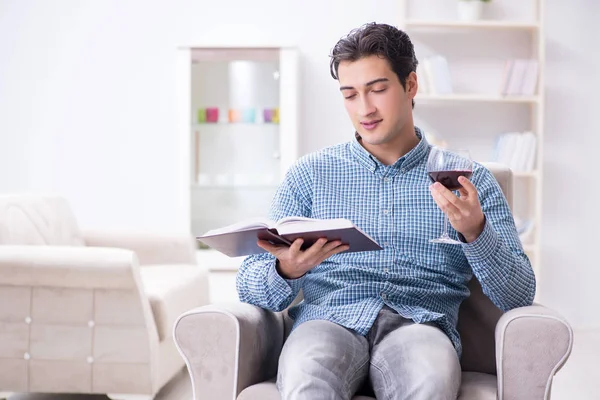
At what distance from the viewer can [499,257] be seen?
5.50ft

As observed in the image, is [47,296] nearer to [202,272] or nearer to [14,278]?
[14,278]

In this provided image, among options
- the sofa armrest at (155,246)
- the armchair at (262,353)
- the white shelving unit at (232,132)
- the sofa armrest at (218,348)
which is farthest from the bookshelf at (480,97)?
the sofa armrest at (218,348)

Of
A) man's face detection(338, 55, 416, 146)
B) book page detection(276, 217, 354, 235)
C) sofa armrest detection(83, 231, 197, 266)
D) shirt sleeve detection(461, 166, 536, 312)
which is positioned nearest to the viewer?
book page detection(276, 217, 354, 235)

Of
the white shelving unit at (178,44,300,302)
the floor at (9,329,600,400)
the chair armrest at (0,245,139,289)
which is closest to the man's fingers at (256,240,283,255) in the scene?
the chair armrest at (0,245,139,289)

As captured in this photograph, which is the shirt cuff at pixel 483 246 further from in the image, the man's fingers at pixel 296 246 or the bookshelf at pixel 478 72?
the bookshelf at pixel 478 72

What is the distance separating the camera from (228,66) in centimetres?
429

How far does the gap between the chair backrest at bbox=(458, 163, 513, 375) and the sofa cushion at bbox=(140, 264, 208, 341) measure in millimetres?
1248

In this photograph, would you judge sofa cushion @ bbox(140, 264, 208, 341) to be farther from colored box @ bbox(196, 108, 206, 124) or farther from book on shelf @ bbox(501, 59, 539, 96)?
book on shelf @ bbox(501, 59, 539, 96)

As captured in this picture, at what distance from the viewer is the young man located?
5.20 feet

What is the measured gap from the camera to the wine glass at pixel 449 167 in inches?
62.1

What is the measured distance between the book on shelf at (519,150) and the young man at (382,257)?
242 centimetres

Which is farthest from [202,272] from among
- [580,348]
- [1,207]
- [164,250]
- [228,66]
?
[580,348]

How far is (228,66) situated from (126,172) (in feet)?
3.03

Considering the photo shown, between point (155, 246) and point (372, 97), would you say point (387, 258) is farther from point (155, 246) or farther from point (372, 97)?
point (155, 246)
